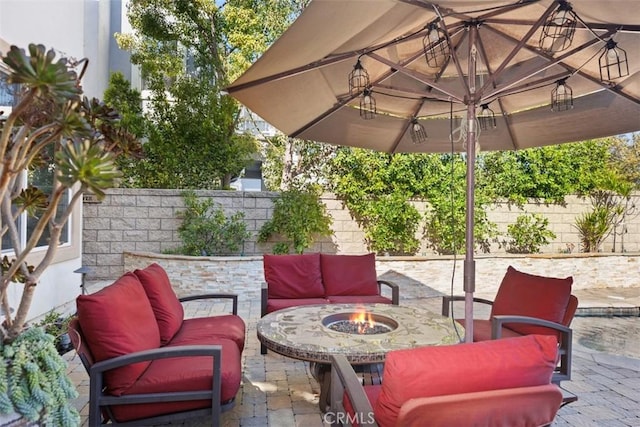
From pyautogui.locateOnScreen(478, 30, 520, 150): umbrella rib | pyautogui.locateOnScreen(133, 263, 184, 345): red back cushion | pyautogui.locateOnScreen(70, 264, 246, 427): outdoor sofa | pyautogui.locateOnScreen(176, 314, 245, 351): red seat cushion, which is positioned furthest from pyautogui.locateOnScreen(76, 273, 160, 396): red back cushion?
pyautogui.locateOnScreen(478, 30, 520, 150): umbrella rib

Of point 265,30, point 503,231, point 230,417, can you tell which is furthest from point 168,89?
point 503,231

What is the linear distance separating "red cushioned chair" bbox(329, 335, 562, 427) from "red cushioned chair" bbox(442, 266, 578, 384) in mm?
1372

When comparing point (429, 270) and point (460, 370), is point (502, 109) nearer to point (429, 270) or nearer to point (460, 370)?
point (460, 370)

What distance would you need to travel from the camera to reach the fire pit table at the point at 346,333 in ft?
7.77

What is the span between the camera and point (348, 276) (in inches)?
183

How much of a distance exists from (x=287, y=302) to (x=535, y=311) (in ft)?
7.68

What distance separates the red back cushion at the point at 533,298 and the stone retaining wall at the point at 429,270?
3341 millimetres

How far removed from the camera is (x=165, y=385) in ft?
7.00

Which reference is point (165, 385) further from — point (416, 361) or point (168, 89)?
point (168, 89)

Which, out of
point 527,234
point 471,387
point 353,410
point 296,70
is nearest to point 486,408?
point 471,387

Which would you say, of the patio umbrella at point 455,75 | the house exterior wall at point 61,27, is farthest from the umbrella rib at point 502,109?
the house exterior wall at point 61,27

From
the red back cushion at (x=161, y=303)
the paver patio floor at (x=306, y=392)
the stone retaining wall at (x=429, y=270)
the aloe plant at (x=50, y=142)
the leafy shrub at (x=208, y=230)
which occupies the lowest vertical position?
the paver patio floor at (x=306, y=392)

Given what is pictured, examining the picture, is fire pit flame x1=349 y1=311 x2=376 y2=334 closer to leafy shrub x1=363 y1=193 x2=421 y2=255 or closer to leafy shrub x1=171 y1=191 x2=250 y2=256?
leafy shrub x1=171 y1=191 x2=250 y2=256

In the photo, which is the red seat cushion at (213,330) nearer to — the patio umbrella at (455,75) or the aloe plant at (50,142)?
the aloe plant at (50,142)
